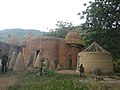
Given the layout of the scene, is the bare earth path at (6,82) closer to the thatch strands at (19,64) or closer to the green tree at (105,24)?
the thatch strands at (19,64)

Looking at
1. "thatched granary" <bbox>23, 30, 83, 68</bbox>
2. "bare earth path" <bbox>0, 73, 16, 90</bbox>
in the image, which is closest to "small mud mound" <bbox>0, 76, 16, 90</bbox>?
"bare earth path" <bbox>0, 73, 16, 90</bbox>

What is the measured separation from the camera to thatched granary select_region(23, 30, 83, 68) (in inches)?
1251

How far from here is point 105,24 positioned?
1027 inches

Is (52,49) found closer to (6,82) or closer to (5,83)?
(6,82)

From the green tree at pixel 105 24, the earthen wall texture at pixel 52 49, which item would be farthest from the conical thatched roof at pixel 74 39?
the green tree at pixel 105 24

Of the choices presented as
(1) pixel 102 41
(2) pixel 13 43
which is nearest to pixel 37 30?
(2) pixel 13 43

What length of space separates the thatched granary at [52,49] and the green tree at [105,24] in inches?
226

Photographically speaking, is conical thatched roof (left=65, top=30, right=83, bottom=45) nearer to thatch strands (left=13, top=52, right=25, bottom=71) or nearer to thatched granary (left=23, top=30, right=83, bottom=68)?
thatched granary (left=23, top=30, right=83, bottom=68)

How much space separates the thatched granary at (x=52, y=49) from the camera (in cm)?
3177

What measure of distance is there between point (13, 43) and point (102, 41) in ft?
53.1

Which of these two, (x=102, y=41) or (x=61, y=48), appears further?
(x=61, y=48)

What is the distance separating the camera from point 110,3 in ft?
81.6

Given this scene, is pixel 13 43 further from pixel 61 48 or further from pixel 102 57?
pixel 102 57

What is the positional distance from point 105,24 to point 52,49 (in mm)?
8282
